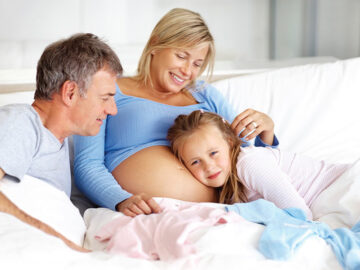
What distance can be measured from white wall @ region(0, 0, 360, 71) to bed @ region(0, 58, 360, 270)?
60 cm

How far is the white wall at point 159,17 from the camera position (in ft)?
8.66

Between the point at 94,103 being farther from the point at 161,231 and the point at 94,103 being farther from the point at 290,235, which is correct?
the point at 290,235

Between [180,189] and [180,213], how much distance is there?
0.97ft

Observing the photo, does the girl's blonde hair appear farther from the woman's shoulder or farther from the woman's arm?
the woman's shoulder

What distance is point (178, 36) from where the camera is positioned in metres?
1.71

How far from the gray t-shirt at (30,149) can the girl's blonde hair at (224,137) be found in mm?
338

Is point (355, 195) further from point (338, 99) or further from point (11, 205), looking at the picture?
point (11, 205)

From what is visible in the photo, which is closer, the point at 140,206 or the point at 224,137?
the point at 140,206

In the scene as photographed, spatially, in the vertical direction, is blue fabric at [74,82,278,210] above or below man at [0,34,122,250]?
below

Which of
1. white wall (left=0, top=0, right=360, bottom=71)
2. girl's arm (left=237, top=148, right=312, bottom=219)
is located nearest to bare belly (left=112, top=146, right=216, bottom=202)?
girl's arm (left=237, top=148, right=312, bottom=219)

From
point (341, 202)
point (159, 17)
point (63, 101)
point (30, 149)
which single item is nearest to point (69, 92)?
point (63, 101)

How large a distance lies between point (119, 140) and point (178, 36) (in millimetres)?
387

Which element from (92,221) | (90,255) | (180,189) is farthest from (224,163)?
(90,255)

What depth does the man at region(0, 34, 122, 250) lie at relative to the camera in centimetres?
132
